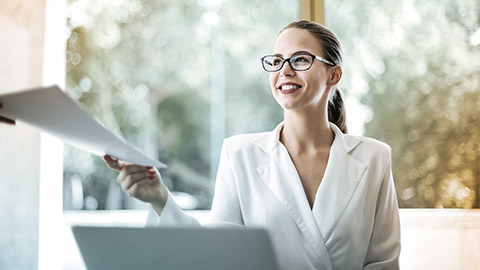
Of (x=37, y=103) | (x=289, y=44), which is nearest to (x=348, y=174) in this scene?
(x=289, y=44)

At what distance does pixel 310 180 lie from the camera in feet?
4.47

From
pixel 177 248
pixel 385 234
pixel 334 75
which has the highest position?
pixel 334 75

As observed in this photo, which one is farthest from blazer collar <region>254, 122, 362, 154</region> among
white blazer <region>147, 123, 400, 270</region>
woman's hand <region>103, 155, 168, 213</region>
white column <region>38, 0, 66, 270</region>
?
white column <region>38, 0, 66, 270</region>

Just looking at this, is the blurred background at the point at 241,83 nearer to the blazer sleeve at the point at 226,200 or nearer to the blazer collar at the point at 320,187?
the blazer collar at the point at 320,187

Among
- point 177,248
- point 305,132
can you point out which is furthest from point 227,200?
point 177,248

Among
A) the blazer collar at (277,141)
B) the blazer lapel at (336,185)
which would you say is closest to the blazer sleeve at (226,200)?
the blazer collar at (277,141)

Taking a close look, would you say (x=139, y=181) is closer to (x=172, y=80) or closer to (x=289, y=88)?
(x=289, y=88)

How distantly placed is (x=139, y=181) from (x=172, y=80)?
1.72 m

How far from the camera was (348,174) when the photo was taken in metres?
1.35

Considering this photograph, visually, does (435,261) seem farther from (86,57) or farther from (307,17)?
(86,57)

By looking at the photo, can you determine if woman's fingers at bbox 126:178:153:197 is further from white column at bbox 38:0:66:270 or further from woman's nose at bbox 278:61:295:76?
white column at bbox 38:0:66:270

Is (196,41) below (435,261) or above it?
above

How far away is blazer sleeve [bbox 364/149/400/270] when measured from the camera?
131 centimetres

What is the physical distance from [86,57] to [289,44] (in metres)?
1.87
